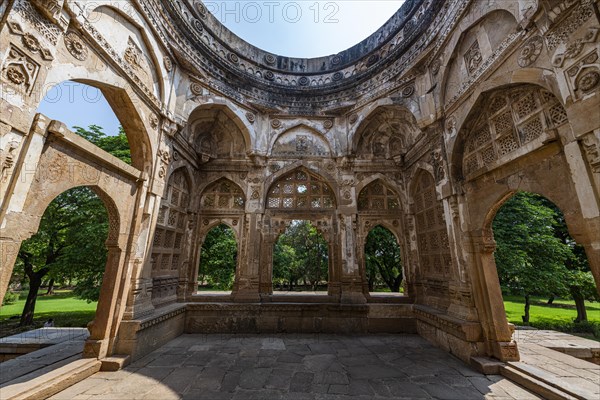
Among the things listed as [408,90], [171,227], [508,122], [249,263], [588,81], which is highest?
[408,90]

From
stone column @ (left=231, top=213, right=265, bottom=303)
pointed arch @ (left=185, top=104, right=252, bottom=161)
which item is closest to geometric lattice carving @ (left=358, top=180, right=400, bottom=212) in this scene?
stone column @ (left=231, top=213, right=265, bottom=303)

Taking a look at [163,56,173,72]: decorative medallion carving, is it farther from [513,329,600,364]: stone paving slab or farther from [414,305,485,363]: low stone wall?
[513,329,600,364]: stone paving slab

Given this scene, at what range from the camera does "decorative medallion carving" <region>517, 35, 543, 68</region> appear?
3.80 m

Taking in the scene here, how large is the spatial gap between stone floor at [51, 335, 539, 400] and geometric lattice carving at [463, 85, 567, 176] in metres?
4.15

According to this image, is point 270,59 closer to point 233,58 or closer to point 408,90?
point 233,58

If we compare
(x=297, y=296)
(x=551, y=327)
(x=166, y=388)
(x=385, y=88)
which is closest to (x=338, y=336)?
(x=297, y=296)

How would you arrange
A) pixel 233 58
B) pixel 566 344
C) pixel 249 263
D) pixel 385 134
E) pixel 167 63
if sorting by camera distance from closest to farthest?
1. pixel 566 344
2. pixel 167 63
3. pixel 249 263
4. pixel 233 58
5. pixel 385 134

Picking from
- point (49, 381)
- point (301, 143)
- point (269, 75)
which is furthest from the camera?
point (269, 75)

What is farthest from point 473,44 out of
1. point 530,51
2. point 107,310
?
point 107,310

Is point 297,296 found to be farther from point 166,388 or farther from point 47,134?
point 47,134

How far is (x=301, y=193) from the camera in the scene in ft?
29.1

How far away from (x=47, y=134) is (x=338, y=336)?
769 cm

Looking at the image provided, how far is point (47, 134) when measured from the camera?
360 centimetres

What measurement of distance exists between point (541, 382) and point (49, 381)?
7.70 metres
